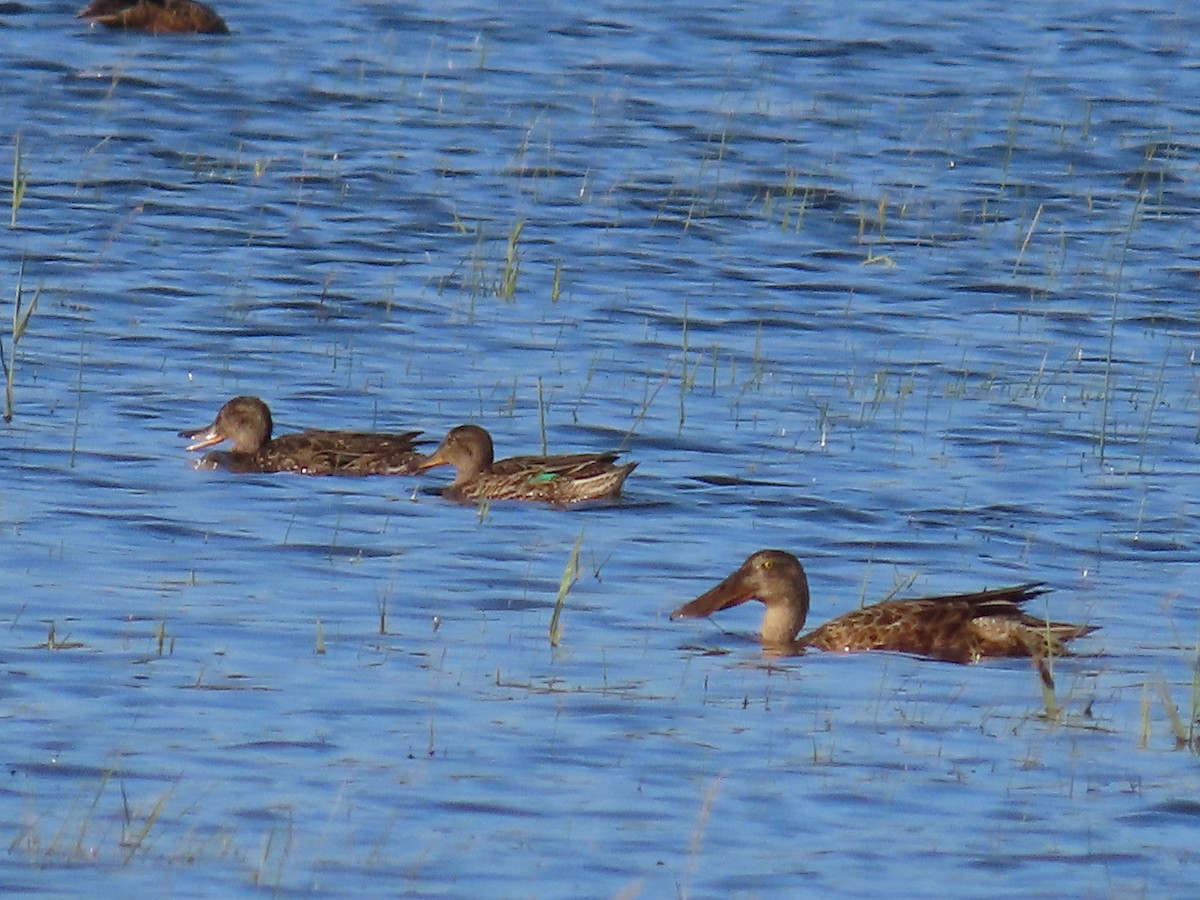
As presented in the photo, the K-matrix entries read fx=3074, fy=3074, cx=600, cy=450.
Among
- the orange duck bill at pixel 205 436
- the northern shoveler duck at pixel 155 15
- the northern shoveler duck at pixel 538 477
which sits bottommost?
the orange duck bill at pixel 205 436

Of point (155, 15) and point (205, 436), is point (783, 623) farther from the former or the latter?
point (155, 15)

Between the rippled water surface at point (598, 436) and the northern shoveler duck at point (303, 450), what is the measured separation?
0.30 ft

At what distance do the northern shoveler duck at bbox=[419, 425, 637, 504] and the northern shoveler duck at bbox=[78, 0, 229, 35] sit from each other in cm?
1352

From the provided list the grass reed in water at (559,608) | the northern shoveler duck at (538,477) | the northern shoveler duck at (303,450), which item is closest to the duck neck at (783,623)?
the grass reed in water at (559,608)

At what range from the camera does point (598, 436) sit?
13.5 m

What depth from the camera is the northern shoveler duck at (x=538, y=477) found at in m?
12.0

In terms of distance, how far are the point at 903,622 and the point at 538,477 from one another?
2746mm

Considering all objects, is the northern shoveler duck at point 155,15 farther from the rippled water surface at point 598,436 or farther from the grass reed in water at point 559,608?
the grass reed in water at point 559,608

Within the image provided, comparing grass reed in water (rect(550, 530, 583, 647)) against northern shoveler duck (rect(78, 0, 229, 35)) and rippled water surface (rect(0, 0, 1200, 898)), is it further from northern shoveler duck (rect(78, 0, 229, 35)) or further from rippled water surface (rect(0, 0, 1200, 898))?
northern shoveler duck (rect(78, 0, 229, 35))

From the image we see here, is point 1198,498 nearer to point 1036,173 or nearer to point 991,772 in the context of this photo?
point 991,772

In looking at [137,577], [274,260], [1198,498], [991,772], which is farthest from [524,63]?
[991,772]

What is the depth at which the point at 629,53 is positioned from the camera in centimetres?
2575

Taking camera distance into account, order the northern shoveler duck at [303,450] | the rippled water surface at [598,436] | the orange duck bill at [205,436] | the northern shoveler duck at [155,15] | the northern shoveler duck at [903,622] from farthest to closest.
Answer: the northern shoveler duck at [155,15], the orange duck bill at [205,436], the northern shoveler duck at [303,450], the northern shoveler duck at [903,622], the rippled water surface at [598,436]

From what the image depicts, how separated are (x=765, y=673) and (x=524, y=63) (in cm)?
1580
